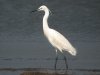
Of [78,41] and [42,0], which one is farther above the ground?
[42,0]

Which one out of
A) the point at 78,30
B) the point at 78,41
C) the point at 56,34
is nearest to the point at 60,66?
the point at 56,34

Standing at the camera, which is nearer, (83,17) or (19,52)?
(19,52)

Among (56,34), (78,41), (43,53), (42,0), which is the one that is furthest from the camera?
(42,0)

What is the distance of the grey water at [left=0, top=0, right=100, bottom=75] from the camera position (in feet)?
54.1

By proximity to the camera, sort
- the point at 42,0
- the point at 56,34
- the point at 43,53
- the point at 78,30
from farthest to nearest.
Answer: the point at 42,0
the point at 78,30
the point at 43,53
the point at 56,34

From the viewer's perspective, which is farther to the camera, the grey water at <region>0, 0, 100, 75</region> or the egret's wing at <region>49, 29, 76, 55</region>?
the grey water at <region>0, 0, 100, 75</region>

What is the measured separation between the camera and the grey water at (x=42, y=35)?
54.1 ft

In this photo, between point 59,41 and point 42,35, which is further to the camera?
point 42,35

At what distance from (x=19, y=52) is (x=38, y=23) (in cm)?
760

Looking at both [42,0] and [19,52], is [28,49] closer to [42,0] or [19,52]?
[19,52]

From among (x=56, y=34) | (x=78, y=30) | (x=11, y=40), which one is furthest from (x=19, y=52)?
(x=78, y=30)

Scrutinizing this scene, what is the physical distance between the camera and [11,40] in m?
20.8

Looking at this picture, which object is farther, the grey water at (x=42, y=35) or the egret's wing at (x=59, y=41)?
the grey water at (x=42, y=35)

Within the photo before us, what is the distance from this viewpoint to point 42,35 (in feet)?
71.7
